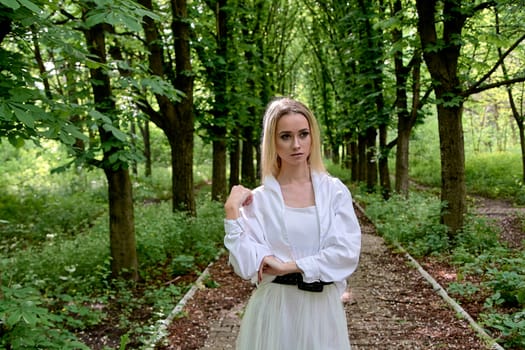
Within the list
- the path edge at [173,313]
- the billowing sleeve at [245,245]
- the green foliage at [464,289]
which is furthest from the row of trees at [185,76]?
the green foliage at [464,289]

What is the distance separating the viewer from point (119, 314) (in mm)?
6230

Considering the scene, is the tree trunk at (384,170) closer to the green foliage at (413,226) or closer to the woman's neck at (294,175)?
the green foliage at (413,226)

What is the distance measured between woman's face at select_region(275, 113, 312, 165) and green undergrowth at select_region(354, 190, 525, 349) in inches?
134

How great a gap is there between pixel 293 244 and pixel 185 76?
8.54m

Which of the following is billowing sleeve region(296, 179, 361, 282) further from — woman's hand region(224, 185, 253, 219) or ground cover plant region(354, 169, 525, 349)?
ground cover plant region(354, 169, 525, 349)

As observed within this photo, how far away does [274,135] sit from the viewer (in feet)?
8.43

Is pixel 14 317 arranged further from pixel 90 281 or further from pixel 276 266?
pixel 90 281

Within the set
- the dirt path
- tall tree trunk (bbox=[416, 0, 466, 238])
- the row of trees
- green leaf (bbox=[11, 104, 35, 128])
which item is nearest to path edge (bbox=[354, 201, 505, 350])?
the dirt path

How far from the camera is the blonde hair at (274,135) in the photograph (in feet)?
8.34

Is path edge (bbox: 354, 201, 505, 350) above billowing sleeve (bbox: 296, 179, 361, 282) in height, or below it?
below

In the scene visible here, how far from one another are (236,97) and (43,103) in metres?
9.47

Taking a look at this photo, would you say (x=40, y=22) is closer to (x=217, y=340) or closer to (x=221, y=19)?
(x=217, y=340)

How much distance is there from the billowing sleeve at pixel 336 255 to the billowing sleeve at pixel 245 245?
8.0 inches

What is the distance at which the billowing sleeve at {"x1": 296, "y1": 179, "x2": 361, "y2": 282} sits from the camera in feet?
7.61
